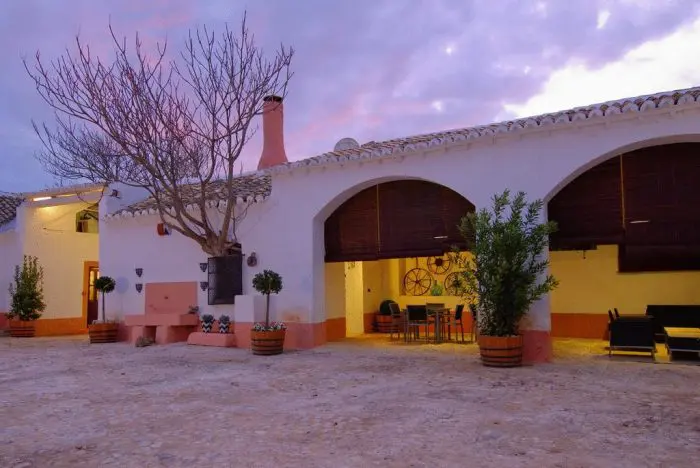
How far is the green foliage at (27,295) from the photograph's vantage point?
1639cm

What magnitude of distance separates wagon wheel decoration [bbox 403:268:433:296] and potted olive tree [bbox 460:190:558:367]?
6471 millimetres

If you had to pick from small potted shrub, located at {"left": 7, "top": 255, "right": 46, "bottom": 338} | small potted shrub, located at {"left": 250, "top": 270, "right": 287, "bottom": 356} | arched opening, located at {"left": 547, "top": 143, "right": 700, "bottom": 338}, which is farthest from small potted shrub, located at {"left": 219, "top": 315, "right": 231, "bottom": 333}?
small potted shrub, located at {"left": 7, "top": 255, "right": 46, "bottom": 338}

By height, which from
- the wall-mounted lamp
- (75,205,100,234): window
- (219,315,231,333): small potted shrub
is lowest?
(219,315,231,333): small potted shrub

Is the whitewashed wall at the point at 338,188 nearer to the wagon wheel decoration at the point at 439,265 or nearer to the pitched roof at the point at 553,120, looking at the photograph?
the pitched roof at the point at 553,120

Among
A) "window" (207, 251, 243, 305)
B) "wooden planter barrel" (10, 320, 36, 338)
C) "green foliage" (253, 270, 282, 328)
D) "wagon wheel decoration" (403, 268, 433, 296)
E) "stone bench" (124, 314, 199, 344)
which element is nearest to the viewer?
"green foliage" (253, 270, 282, 328)

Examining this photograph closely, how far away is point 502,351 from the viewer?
8789 mm

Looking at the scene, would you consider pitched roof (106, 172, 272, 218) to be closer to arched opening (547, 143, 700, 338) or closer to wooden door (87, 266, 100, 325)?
wooden door (87, 266, 100, 325)

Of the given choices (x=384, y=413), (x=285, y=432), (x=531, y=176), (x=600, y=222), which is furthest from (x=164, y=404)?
(x=600, y=222)

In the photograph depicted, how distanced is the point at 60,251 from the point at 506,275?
49.7ft

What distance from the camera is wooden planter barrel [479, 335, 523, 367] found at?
8.79 meters

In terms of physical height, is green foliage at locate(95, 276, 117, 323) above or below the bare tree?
below

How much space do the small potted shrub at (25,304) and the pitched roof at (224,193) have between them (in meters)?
3.67

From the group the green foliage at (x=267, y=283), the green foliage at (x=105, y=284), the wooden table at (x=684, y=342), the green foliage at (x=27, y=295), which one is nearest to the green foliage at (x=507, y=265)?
the wooden table at (x=684, y=342)

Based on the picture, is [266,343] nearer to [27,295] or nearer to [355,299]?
[355,299]
